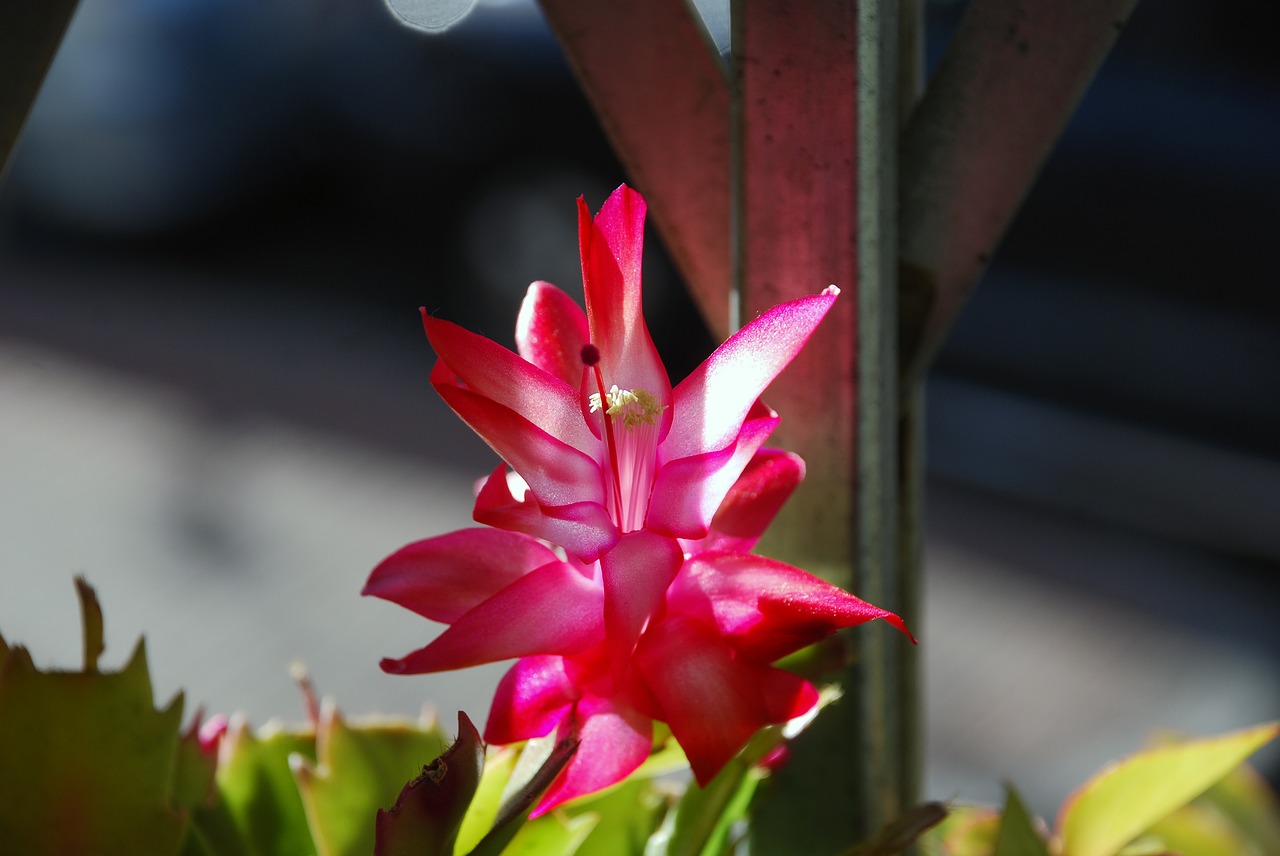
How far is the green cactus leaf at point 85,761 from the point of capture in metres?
0.51

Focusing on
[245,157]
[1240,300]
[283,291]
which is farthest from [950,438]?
[245,157]

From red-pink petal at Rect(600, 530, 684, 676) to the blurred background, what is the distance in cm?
197

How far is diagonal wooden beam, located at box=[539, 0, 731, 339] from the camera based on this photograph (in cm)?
61

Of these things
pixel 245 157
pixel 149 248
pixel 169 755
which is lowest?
pixel 169 755

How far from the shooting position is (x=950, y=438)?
368 centimetres

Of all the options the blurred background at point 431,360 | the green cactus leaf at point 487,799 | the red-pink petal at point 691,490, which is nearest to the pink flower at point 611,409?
the red-pink petal at point 691,490

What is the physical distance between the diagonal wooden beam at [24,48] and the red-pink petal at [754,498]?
0.35m

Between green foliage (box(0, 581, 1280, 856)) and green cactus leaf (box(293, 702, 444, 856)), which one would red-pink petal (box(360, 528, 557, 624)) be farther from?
green cactus leaf (box(293, 702, 444, 856))

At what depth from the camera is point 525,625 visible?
447 mm

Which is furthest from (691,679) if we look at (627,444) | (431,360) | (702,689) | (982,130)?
(431,360)

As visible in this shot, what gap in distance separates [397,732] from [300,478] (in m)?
3.18

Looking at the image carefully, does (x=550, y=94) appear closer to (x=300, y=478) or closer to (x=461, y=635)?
(x=300, y=478)

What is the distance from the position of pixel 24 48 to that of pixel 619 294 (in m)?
0.29

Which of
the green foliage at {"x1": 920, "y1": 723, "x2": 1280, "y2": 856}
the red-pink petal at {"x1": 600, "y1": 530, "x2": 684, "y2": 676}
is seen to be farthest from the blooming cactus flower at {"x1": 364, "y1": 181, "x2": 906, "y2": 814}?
the green foliage at {"x1": 920, "y1": 723, "x2": 1280, "y2": 856}
